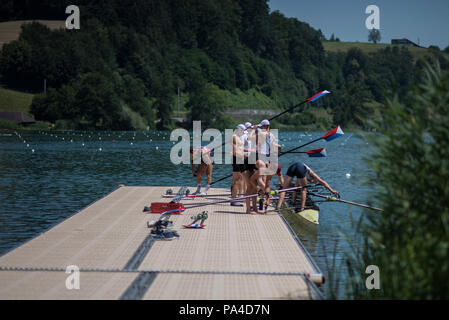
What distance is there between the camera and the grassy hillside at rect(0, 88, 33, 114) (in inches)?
4654

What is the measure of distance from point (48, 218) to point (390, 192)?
15.1 meters

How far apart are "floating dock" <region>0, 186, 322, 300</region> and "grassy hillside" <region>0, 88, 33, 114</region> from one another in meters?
111

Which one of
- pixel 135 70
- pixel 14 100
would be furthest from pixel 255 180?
pixel 135 70

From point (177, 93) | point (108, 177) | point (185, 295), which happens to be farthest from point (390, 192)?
point (177, 93)

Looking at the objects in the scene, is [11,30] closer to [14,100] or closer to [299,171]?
[14,100]

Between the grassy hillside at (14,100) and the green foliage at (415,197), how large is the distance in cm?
11957

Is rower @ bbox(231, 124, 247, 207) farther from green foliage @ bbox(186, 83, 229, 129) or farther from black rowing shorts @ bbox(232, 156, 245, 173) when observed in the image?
green foliage @ bbox(186, 83, 229, 129)

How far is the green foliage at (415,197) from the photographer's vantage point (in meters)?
5.96

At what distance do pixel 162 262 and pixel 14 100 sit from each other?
12319cm

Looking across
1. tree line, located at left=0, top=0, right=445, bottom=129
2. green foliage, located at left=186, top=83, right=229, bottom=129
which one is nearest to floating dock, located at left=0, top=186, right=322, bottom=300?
tree line, located at left=0, top=0, right=445, bottom=129

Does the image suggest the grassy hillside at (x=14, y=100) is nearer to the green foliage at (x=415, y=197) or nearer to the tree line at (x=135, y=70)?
the tree line at (x=135, y=70)

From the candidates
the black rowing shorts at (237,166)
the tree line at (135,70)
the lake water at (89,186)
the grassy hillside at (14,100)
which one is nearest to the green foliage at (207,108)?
the tree line at (135,70)

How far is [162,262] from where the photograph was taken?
10031mm

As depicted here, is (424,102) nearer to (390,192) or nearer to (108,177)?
→ (390,192)
